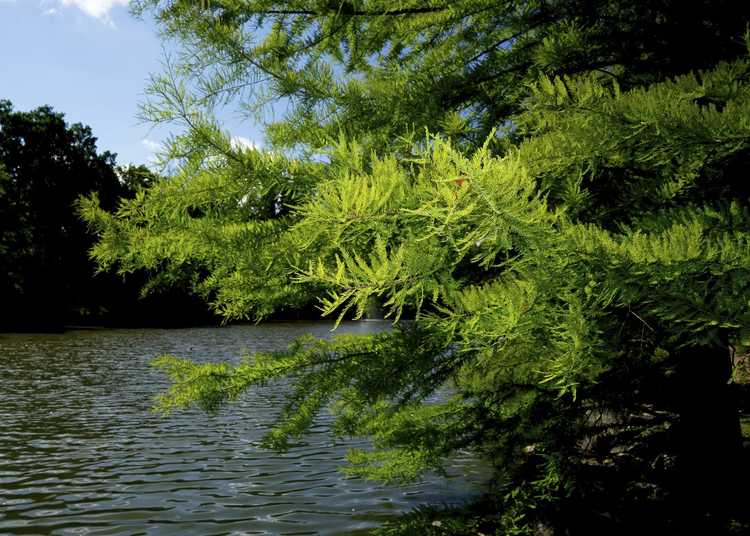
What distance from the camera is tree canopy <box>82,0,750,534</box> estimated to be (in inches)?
71.9

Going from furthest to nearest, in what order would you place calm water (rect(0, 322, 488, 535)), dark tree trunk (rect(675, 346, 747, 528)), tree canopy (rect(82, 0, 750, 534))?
Answer: calm water (rect(0, 322, 488, 535)), dark tree trunk (rect(675, 346, 747, 528)), tree canopy (rect(82, 0, 750, 534))

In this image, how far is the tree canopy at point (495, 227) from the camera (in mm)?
1827

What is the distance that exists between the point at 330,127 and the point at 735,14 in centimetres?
256

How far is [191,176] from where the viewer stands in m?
3.07

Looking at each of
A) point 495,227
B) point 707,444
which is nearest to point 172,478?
point 707,444

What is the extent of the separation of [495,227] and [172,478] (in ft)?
27.8

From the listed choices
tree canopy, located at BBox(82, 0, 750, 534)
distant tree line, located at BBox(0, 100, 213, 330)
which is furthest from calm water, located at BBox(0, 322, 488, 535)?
distant tree line, located at BBox(0, 100, 213, 330)

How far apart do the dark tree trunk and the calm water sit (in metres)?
3.88

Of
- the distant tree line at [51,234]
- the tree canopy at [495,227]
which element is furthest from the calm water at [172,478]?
the distant tree line at [51,234]

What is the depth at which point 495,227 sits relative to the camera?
167 cm

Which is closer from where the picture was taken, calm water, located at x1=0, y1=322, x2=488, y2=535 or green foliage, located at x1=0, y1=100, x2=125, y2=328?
calm water, located at x1=0, y1=322, x2=488, y2=535

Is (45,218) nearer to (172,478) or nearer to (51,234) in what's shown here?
(51,234)

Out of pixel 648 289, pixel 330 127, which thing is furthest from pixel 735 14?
pixel 648 289

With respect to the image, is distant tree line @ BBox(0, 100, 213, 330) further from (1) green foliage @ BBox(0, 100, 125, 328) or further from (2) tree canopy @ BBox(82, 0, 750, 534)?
(2) tree canopy @ BBox(82, 0, 750, 534)
